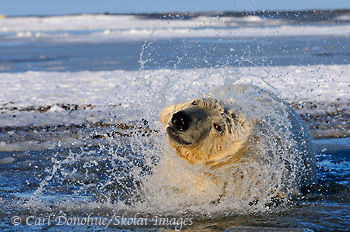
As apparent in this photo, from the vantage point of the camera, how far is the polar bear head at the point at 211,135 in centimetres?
421

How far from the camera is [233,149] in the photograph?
4.41 metres

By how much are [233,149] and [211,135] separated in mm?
238

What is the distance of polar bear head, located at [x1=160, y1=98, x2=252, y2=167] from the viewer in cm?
421

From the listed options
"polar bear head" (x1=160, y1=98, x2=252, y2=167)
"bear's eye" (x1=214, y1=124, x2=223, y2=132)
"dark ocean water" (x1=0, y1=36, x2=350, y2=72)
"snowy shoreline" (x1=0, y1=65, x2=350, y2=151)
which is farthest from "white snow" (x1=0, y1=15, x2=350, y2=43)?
"bear's eye" (x1=214, y1=124, x2=223, y2=132)

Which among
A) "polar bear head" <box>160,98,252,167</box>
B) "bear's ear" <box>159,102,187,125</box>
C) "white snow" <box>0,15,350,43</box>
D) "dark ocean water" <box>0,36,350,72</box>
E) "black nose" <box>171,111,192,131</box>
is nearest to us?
"black nose" <box>171,111,192,131</box>

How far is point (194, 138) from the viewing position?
13.8 ft

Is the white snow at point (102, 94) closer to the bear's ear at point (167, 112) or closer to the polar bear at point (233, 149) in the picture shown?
the bear's ear at point (167, 112)

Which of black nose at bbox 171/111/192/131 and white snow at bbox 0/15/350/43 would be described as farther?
white snow at bbox 0/15/350/43

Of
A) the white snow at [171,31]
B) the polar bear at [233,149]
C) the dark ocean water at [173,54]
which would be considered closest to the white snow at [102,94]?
the polar bear at [233,149]

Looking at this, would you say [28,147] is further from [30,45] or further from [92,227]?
[30,45]

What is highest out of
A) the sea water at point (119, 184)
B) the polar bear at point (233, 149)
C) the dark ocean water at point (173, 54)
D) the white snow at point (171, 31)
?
the white snow at point (171, 31)

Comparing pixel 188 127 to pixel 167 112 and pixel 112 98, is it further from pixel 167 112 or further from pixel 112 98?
pixel 112 98

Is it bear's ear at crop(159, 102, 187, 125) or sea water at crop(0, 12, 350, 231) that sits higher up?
bear's ear at crop(159, 102, 187, 125)

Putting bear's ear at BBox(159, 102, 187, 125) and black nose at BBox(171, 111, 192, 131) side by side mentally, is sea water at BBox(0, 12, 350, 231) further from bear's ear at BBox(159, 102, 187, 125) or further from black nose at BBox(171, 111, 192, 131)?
black nose at BBox(171, 111, 192, 131)
